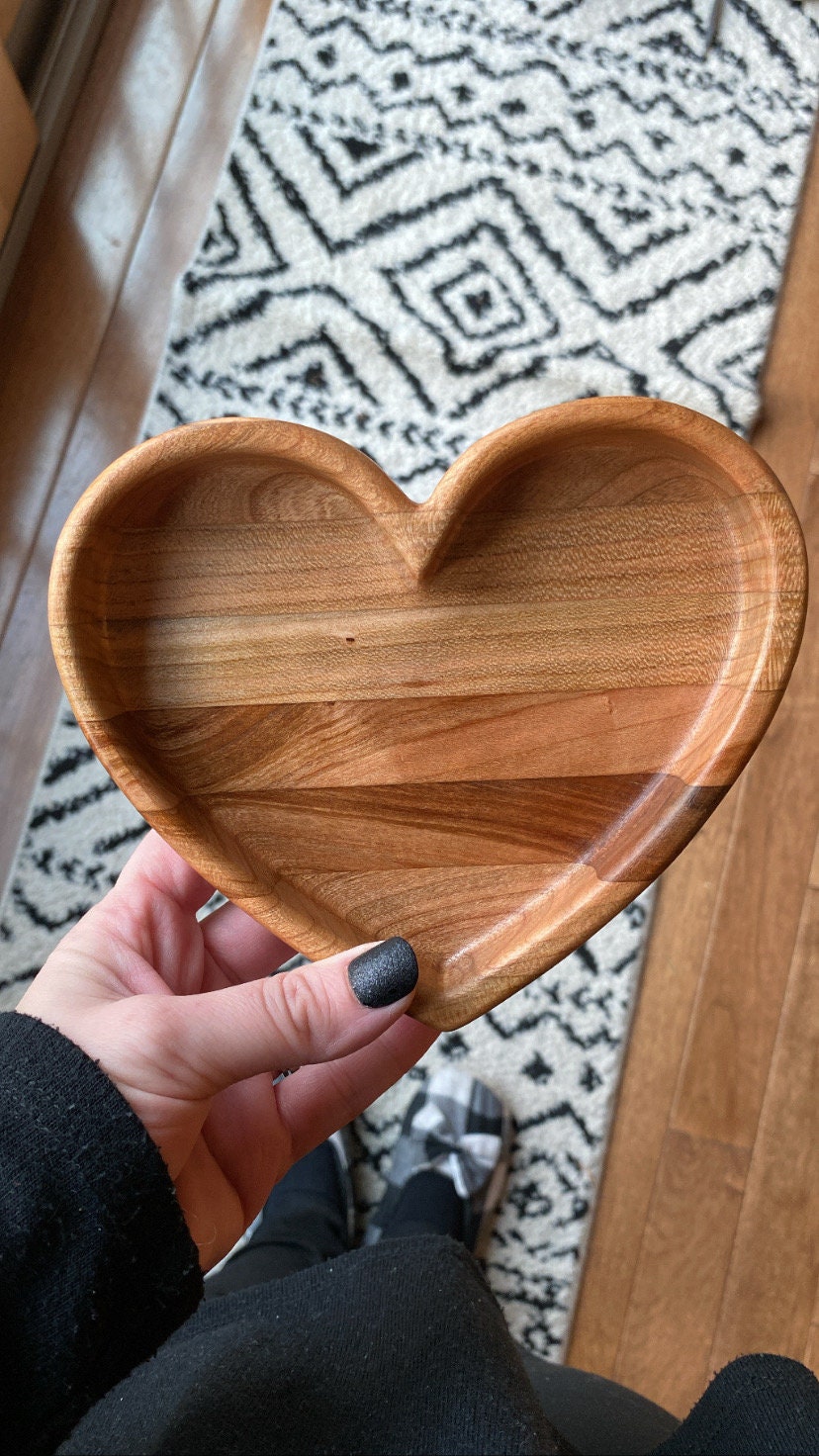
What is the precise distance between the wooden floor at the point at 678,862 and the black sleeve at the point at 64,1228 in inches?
28.6

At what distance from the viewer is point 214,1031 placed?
69cm

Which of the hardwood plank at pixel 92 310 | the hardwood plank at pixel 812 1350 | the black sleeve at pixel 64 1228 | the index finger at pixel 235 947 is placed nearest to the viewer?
the black sleeve at pixel 64 1228

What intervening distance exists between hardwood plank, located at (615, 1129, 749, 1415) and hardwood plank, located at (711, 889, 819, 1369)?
0.02 meters

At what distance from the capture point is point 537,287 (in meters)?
1.44

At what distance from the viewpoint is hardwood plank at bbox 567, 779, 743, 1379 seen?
4.20ft

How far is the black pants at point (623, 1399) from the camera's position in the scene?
78 centimetres

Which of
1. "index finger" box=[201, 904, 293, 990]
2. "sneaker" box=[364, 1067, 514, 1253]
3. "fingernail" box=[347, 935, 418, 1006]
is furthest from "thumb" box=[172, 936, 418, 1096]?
"sneaker" box=[364, 1067, 514, 1253]

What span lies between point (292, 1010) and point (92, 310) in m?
1.12

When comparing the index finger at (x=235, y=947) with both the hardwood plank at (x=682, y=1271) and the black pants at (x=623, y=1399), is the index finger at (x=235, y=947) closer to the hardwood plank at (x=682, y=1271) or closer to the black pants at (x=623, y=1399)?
the black pants at (x=623, y=1399)

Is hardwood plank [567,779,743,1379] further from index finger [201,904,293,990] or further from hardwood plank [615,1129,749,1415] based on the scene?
index finger [201,904,293,990]

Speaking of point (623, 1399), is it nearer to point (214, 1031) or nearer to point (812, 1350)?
point (812, 1350)

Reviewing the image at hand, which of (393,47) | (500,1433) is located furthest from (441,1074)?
(393,47)

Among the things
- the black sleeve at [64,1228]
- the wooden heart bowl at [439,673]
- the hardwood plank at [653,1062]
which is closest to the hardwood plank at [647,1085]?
the hardwood plank at [653,1062]

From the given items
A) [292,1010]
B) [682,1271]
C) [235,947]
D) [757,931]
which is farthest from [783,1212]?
[292,1010]
